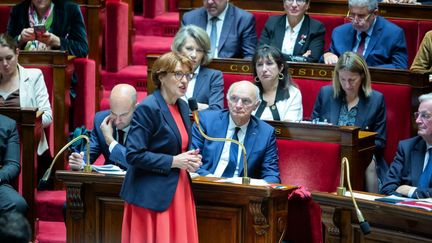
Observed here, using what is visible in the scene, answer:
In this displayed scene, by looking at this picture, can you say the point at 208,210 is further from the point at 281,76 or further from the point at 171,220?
the point at 281,76

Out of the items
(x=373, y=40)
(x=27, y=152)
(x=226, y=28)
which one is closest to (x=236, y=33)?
(x=226, y=28)

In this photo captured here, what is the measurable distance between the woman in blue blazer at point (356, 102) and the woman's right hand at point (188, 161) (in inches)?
45.3

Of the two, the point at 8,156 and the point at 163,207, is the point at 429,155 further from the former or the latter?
the point at 8,156

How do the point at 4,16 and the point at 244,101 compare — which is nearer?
the point at 244,101

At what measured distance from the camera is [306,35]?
187 inches

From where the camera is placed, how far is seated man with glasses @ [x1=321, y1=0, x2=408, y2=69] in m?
4.58

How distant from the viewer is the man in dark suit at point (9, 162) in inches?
148

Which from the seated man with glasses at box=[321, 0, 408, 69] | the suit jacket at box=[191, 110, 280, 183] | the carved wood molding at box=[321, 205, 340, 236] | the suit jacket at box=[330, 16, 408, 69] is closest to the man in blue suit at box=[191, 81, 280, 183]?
the suit jacket at box=[191, 110, 280, 183]

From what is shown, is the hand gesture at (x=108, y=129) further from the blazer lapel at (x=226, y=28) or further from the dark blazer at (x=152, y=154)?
the blazer lapel at (x=226, y=28)

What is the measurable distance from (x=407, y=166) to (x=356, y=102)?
552mm

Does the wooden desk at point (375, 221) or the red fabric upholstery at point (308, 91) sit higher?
the red fabric upholstery at point (308, 91)

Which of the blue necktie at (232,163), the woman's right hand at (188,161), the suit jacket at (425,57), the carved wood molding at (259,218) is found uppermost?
the suit jacket at (425,57)

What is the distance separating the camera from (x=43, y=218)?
171 inches

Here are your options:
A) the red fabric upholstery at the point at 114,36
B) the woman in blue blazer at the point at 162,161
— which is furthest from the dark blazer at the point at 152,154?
the red fabric upholstery at the point at 114,36
